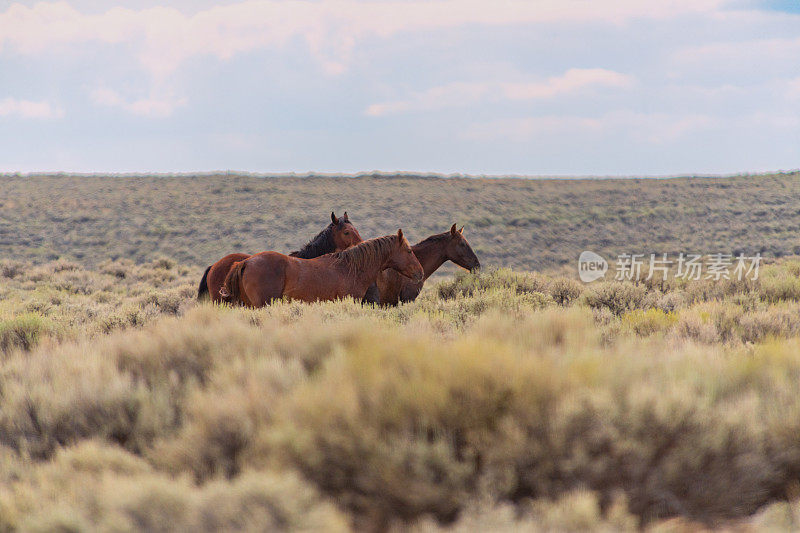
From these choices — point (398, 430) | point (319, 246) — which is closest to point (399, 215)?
point (319, 246)

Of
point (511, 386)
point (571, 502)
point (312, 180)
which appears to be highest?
point (312, 180)

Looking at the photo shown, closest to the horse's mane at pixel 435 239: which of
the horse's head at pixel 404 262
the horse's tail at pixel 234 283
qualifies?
the horse's head at pixel 404 262

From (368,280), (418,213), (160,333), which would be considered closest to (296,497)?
(160,333)

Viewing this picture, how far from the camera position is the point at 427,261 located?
1034 cm

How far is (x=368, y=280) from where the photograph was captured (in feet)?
27.7

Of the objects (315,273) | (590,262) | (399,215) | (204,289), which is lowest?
(590,262)

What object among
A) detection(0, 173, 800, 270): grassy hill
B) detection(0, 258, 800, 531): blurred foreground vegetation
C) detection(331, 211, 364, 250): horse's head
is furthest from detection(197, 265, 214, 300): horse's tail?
detection(0, 173, 800, 270): grassy hill

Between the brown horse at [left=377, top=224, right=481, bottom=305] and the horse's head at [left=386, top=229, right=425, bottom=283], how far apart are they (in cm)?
64

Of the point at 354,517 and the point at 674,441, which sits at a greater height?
the point at 674,441

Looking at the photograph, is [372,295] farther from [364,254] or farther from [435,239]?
[435,239]

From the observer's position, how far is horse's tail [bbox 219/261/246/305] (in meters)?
7.93

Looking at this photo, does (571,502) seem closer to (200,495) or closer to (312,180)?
(200,495)

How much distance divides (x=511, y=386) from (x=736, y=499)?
1301 millimetres

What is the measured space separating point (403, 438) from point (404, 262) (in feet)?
19.6
